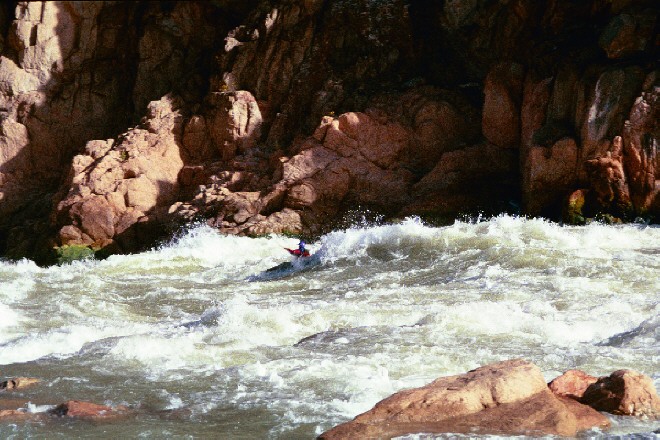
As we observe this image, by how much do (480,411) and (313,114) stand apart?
53.6 feet

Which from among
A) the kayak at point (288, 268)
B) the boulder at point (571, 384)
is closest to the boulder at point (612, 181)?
the kayak at point (288, 268)

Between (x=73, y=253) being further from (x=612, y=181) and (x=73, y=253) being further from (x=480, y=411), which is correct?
(x=480, y=411)

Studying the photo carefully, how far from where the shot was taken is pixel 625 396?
6.61 m

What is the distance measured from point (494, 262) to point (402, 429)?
7.80 metres

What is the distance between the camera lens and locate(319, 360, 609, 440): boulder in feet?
20.3

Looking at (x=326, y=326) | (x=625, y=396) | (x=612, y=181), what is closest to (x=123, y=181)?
(x=612, y=181)

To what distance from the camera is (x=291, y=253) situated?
16781 mm

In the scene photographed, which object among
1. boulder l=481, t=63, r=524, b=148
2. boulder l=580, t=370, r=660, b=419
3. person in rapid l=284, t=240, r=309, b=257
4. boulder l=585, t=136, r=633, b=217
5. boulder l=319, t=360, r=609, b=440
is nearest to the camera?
boulder l=319, t=360, r=609, b=440

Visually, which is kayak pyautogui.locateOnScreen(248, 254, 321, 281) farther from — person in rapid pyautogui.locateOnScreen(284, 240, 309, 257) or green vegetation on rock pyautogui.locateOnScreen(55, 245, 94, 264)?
green vegetation on rock pyautogui.locateOnScreen(55, 245, 94, 264)

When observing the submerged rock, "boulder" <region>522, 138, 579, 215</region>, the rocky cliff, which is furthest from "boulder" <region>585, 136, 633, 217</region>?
the submerged rock

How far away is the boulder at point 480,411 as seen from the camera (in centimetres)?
620

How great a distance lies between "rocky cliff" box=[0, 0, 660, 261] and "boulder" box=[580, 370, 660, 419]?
10.5 metres

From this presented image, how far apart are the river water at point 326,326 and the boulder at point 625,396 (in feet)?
0.43

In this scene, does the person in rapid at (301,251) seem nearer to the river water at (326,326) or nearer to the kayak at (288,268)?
the kayak at (288,268)
